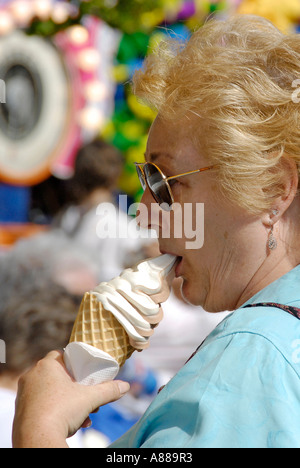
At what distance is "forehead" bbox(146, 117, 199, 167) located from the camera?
1.55 metres

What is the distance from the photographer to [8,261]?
293 cm

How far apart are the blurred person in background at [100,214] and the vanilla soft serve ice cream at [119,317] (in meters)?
2.16

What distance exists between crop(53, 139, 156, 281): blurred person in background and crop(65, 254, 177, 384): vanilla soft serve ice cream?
216 centimetres

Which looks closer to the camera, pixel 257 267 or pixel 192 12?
pixel 257 267

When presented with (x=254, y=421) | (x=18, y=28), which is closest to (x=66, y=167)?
(x=18, y=28)

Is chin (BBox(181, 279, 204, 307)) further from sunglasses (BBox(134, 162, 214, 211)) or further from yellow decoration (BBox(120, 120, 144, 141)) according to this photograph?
yellow decoration (BBox(120, 120, 144, 141))

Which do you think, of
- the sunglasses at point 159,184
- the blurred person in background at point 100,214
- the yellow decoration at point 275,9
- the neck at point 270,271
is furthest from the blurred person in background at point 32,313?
the yellow decoration at point 275,9

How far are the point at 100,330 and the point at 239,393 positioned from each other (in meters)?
0.49

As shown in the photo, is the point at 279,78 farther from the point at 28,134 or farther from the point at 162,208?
the point at 28,134

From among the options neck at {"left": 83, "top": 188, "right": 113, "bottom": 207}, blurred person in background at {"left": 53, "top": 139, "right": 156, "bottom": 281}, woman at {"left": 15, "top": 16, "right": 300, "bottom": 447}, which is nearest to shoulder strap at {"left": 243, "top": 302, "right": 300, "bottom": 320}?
woman at {"left": 15, "top": 16, "right": 300, "bottom": 447}

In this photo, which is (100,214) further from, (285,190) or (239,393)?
(239,393)

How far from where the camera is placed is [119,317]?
4.96 ft

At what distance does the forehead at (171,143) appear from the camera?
5.10 ft

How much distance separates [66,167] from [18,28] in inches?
45.3
